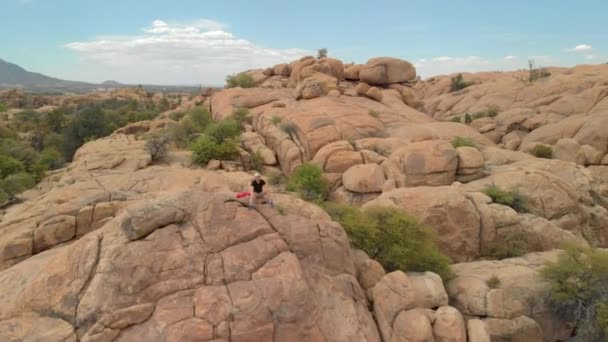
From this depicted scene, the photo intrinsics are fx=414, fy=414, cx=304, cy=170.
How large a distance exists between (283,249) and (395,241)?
481 cm

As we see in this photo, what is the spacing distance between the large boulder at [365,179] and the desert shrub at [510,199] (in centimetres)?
485

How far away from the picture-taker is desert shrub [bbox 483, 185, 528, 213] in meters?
17.7

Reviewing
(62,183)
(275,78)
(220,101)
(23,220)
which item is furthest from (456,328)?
(275,78)

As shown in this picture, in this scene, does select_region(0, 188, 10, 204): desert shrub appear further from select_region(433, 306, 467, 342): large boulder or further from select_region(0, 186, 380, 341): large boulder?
select_region(433, 306, 467, 342): large boulder

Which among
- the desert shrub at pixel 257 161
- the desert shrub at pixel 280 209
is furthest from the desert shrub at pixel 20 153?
the desert shrub at pixel 280 209

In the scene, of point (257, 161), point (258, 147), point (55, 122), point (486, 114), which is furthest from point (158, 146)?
point (486, 114)

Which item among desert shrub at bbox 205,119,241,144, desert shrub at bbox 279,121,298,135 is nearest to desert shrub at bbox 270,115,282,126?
desert shrub at bbox 279,121,298,135

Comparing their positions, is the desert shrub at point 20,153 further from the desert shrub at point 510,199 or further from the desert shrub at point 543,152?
the desert shrub at point 543,152

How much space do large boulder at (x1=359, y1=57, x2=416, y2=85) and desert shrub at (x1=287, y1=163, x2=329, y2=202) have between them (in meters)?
21.1

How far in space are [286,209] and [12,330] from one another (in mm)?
6747

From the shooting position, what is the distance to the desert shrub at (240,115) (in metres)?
28.5

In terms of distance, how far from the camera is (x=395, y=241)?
1356 centimetres

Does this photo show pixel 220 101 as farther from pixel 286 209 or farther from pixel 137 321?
pixel 137 321

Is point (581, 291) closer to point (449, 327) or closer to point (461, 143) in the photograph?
point (449, 327)
